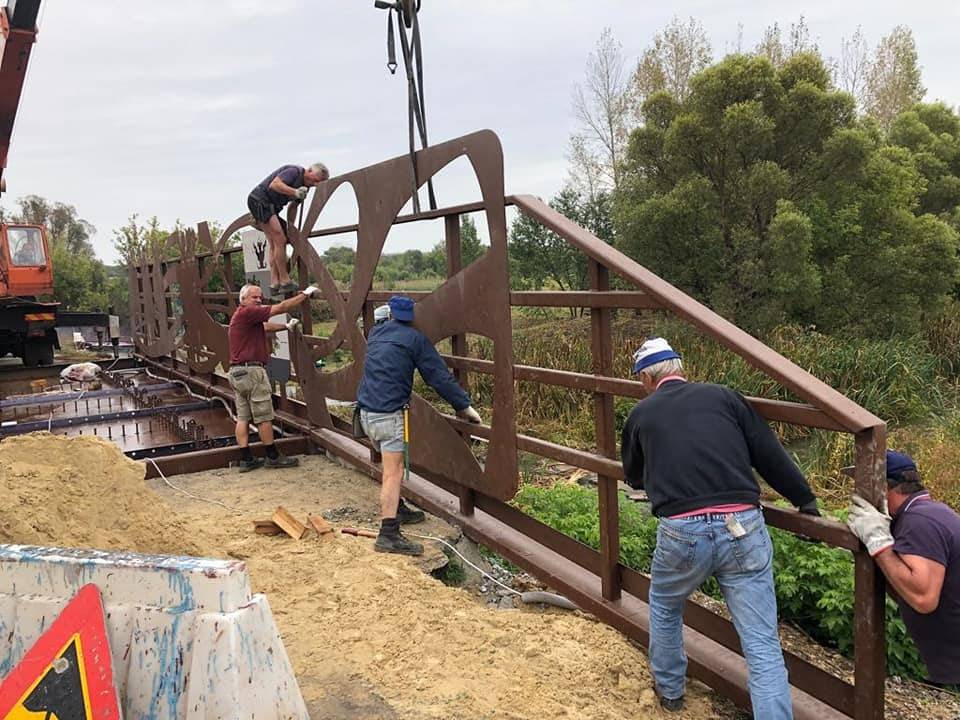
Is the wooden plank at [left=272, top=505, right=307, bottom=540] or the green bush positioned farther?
the wooden plank at [left=272, top=505, right=307, bottom=540]

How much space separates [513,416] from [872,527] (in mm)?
2035

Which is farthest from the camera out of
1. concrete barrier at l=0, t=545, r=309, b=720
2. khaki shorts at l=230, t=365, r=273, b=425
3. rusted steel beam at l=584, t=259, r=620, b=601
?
khaki shorts at l=230, t=365, r=273, b=425

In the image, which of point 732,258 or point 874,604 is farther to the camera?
point 732,258

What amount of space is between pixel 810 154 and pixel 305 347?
1000 cm

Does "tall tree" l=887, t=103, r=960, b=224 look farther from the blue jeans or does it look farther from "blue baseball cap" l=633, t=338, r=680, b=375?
the blue jeans

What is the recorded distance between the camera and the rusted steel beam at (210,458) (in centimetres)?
655

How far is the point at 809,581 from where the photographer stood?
5.18m

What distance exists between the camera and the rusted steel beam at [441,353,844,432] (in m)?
2.74

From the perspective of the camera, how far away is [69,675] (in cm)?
217

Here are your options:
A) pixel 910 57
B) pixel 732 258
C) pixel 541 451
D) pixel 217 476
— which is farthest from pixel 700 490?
pixel 910 57

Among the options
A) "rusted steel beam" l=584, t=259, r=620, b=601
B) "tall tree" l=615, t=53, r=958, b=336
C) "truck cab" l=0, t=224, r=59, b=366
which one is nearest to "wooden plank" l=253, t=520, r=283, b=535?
"rusted steel beam" l=584, t=259, r=620, b=601

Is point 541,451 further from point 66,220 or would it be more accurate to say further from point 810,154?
point 66,220

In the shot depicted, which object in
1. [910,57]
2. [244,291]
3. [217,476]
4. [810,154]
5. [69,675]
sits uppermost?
[910,57]

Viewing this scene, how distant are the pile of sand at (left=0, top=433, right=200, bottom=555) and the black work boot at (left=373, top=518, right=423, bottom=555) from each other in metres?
1.08
